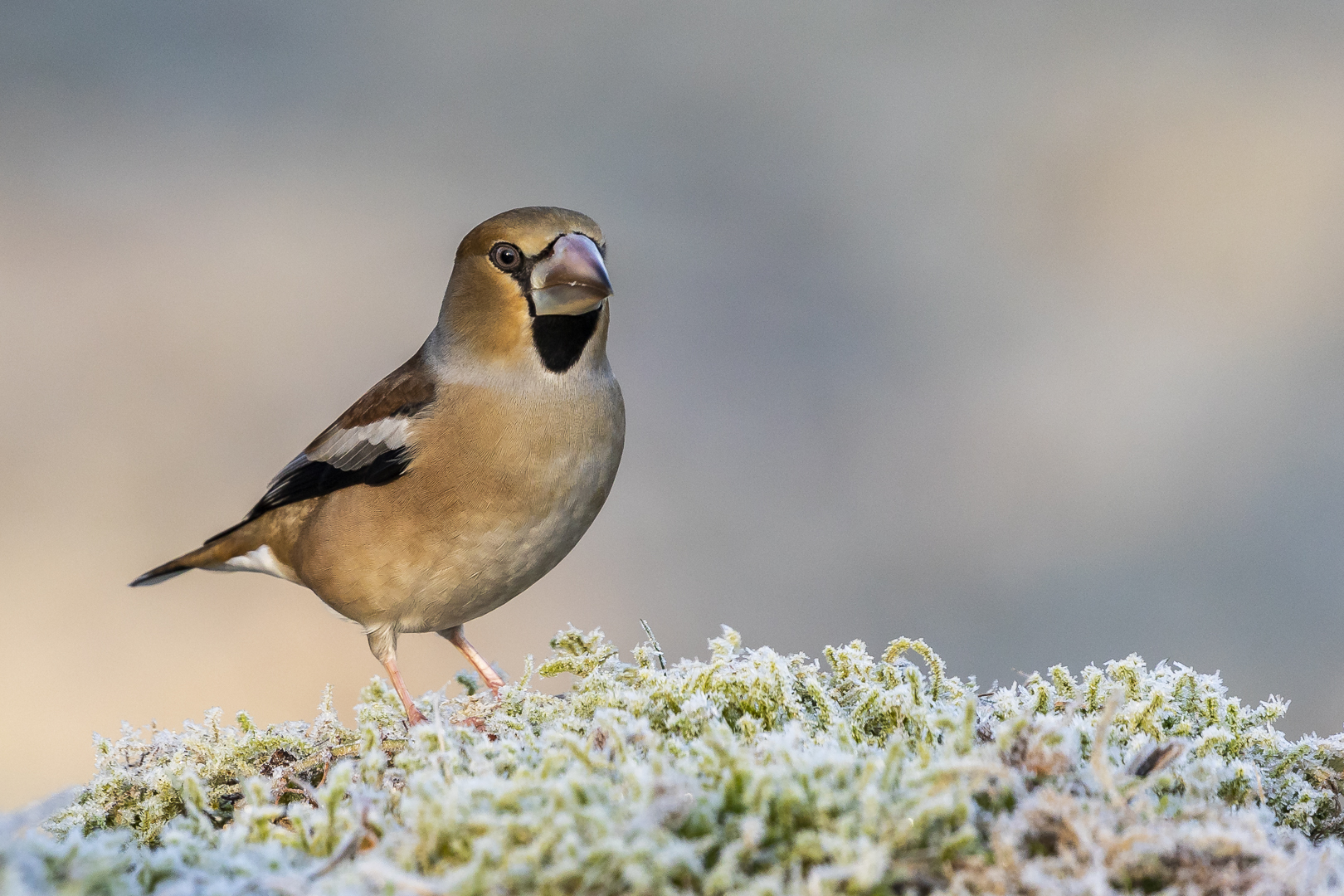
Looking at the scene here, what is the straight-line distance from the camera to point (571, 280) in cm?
316

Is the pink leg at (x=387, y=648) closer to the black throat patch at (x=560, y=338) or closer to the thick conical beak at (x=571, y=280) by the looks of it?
the black throat patch at (x=560, y=338)

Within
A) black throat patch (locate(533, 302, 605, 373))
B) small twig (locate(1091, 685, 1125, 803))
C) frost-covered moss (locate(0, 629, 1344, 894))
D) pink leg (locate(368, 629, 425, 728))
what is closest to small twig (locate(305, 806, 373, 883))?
frost-covered moss (locate(0, 629, 1344, 894))

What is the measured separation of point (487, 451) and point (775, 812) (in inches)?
85.9

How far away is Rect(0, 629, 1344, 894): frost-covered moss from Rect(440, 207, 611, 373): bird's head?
163cm

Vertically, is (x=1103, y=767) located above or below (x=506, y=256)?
below

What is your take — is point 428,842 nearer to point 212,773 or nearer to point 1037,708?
point 212,773

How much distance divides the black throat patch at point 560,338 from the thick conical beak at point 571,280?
0.05 meters

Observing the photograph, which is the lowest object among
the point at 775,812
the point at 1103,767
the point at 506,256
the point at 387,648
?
the point at 775,812

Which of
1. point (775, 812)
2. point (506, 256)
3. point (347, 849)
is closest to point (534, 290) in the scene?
point (506, 256)

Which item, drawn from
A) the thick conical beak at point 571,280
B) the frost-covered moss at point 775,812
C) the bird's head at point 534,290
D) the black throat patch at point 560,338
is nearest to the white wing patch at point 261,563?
the bird's head at point 534,290

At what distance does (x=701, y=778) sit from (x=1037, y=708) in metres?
0.89

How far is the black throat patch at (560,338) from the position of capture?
3.32 metres

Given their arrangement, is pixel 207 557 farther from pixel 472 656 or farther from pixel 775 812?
pixel 775 812

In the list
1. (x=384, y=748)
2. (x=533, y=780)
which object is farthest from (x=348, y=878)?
(x=384, y=748)
